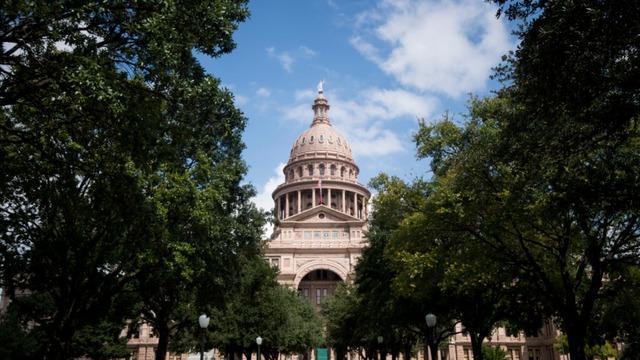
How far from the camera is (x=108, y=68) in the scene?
1244cm

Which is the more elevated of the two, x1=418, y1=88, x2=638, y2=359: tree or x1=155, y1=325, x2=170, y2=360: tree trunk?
x1=418, y1=88, x2=638, y2=359: tree

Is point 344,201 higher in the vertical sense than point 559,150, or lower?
higher

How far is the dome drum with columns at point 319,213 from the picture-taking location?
91.2 m

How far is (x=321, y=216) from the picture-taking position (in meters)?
97.9

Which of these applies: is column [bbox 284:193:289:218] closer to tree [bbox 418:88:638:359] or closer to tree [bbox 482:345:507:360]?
tree [bbox 482:345:507:360]

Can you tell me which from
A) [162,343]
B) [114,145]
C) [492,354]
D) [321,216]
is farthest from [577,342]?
[321,216]

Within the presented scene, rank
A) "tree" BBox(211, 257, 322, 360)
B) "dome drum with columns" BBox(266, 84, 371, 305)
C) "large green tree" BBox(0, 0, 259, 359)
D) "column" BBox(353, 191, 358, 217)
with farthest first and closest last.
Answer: "column" BBox(353, 191, 358, 217), "dome drum with columns" BBox(266, 84, 371, 305), "tree" BBox(211, 257, 322, 360), "large green tree" BBox(0, 0, 259, 359)

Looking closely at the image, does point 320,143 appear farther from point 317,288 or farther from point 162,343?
point 162,343

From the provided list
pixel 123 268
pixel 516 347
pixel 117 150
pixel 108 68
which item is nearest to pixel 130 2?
pixel 108 68

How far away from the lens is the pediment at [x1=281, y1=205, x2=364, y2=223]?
317ft

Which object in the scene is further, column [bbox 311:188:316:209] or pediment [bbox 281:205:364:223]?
column [bbox 311:188:316:209]

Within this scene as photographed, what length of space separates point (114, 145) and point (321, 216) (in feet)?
274

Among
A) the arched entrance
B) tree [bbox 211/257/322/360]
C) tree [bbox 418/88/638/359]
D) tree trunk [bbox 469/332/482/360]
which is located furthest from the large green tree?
the arched entrance

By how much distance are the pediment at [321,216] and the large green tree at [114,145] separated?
7173 cm
